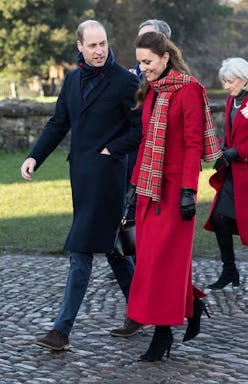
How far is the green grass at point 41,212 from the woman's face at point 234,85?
2.42 metres

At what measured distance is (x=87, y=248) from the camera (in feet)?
17.8

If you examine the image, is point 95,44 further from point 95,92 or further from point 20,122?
point 20,122

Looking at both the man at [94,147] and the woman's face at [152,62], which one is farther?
the man at [94,147]

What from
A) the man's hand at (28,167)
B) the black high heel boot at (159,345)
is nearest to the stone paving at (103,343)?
the black high heel boot at (159,345)

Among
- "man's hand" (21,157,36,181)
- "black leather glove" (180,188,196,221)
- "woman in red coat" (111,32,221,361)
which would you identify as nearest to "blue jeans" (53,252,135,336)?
"woman in red coat" (111,32,221,361)

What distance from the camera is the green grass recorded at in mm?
9812

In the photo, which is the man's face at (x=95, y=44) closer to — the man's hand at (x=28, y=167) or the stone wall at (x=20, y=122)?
the man's hand at (x=28, y=167)

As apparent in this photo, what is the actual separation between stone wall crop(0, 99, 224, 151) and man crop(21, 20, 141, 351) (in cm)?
1600

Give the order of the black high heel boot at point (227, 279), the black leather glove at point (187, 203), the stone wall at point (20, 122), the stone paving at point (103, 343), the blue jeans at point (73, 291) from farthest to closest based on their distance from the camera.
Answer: the stone wall at point (20, 122)
the black high heel boot at point (227, 279)
the blue jeans at point (73, 291)
the black leather glove at point (187, 203)
the stone paving at point (103, 343)

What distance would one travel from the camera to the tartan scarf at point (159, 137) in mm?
4992

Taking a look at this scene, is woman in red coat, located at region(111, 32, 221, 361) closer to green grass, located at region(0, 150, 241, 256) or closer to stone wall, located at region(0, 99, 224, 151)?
green grass, located at region(0, 150, 241, 256)

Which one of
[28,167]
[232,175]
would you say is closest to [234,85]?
[232,175]

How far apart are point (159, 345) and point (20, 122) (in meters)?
16.8

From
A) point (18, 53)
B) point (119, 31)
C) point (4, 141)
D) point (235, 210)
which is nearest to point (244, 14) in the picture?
point (119, 31)
